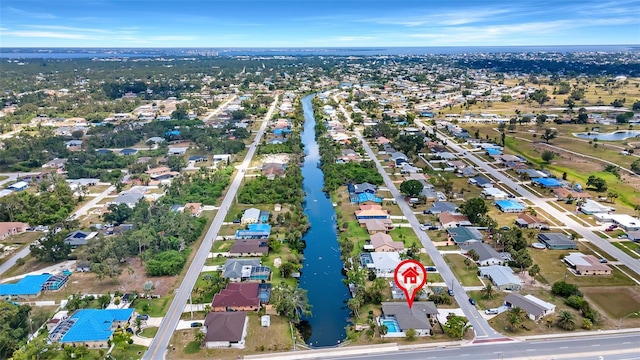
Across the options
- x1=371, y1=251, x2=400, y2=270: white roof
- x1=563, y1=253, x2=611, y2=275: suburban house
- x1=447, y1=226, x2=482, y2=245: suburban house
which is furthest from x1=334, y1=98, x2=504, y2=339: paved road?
x1=563, y1=253, x2=611, y2=275: suburban house

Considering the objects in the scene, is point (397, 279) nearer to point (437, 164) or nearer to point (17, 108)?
Result: point (437, 164)

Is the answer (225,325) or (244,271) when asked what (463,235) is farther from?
(225,325)

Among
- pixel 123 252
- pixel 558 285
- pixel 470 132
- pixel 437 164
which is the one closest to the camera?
pixel 558 285

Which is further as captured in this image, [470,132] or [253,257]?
[470,132]

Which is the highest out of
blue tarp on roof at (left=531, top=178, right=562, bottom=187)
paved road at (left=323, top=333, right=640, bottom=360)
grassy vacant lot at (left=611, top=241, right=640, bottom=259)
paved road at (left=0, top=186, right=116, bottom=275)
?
blue tarp on roof at (left=531, top=178, right=562, bottom=187)

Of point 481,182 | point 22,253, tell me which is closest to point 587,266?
point 481,182

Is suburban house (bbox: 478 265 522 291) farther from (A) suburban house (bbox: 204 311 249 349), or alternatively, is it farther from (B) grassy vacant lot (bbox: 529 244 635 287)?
(A) suburban house (bbox: 204 311 249 349)

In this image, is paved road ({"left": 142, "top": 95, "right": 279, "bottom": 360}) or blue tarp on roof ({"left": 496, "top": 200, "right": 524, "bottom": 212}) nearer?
paved road ({"left": 142, "top": 95, "right": 279, "bottom": 360})

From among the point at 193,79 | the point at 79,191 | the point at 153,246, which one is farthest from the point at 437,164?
the point at 193,79
